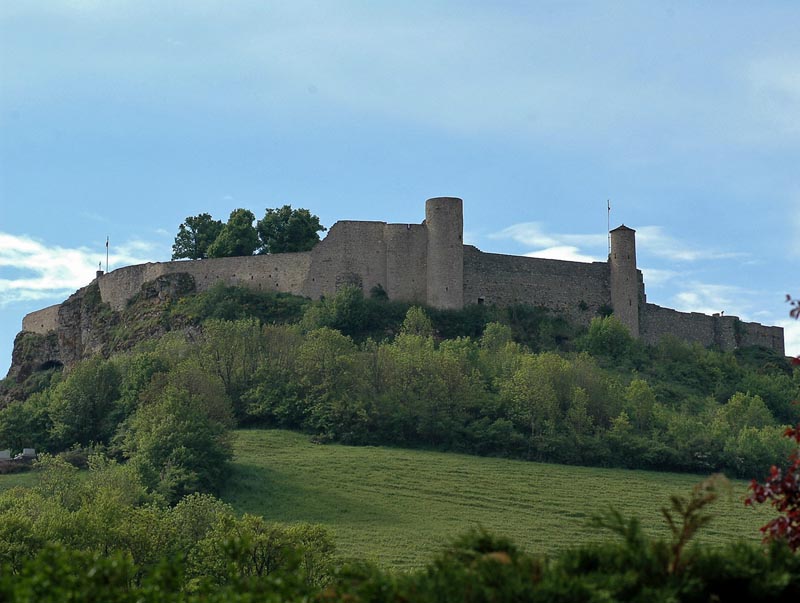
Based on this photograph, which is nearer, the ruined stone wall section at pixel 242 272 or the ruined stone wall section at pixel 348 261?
the ruined stone wall section at pixel 348 261

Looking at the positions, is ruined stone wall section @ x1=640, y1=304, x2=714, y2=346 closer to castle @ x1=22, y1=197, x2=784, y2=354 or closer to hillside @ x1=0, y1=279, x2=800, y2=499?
castle @ x1=22, y1=197, x2=784, y2=354

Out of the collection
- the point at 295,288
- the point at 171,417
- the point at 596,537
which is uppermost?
the point at 295,288

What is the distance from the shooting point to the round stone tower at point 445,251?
202ft

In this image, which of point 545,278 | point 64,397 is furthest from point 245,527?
point 545,278

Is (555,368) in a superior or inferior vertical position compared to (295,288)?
inferior

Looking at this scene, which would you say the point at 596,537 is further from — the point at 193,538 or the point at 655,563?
the point at 655,563

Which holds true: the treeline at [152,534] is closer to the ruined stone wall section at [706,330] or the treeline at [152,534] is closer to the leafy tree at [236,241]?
the leafy tree at [236,241]

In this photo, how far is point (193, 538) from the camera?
36031 millimetres

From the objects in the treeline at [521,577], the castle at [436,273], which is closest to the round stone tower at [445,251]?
the castle at [436,273]

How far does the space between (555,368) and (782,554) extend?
45.6 meters

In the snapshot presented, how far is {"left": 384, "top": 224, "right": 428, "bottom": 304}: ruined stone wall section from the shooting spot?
6131cm

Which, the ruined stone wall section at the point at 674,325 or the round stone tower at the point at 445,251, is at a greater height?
the round stone tower at the point at 445,251

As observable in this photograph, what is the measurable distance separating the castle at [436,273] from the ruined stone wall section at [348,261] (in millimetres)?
45

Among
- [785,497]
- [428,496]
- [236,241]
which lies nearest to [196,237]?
[236,241]
